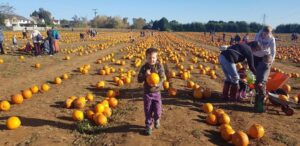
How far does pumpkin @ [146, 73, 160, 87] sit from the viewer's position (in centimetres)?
586

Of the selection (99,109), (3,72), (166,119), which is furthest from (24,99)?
Answer: (3,72)

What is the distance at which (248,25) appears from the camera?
96875 mm

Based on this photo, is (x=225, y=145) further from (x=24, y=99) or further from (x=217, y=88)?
(x=24, y=99)

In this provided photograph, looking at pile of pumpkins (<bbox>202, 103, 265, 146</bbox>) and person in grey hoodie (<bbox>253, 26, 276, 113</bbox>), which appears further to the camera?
person in grey hoodie (<bbox>253, 26, 276, 113</bbox>)

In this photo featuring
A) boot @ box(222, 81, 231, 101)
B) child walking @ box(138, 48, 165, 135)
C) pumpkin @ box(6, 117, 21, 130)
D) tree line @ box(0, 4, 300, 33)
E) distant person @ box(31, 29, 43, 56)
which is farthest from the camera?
tree line @ box(0, 4, 300, 33)

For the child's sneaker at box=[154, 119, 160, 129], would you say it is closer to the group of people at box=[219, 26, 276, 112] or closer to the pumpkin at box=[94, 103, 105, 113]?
the pumpkin at box=[94, 103, 105, 113]

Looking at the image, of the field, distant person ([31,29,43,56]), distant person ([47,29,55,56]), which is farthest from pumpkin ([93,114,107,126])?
distant person ([47,29,55,56])

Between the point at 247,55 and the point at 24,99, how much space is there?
6360 millimetres

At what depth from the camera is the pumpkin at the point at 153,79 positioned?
586cm

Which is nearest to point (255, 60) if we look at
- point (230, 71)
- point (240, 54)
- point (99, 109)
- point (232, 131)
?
point (240, 54)

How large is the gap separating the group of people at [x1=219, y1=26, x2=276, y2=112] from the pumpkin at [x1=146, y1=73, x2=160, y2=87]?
323cm

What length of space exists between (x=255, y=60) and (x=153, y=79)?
4.42 meters

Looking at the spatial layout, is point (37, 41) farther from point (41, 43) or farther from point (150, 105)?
point (150, 105)

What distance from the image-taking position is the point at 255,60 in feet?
29.8
